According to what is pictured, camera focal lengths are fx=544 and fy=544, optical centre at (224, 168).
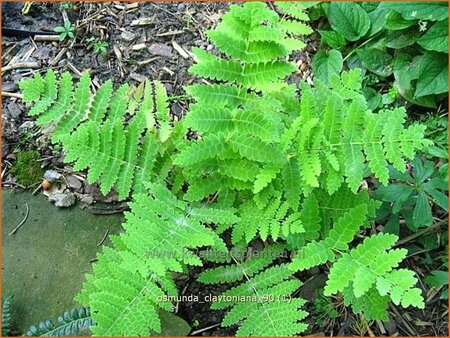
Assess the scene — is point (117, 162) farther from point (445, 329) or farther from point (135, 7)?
point (445, 329)

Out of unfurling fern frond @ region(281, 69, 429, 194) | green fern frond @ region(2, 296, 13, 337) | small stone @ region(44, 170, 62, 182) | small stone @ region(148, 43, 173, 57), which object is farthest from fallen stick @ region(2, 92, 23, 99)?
unfurling fern frond @ region(281, 69, 429, 194)

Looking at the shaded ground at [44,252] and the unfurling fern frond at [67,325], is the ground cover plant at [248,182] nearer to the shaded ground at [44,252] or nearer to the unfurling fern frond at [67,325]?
the unfurling fern frond at [67,325]

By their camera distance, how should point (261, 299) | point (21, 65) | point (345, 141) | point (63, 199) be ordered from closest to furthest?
1. point (345, 141)
2. point (261, 299)
3. point (63, 199)
4. point (21, 65)

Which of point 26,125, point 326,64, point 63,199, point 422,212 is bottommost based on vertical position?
point 63,199

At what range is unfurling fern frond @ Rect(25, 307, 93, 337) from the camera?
8.39 ft

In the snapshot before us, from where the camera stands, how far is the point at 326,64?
10.9 ft

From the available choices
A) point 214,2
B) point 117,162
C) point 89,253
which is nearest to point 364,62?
point 214,2

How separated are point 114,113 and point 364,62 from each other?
161cm

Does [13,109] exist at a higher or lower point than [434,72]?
lower

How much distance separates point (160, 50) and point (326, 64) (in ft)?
3.41

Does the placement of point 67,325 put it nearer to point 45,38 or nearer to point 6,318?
point 6,318

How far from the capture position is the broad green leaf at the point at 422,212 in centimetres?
273

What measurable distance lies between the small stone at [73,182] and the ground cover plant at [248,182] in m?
0.51

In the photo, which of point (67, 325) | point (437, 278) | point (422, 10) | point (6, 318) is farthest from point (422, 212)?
point (6, 318)
